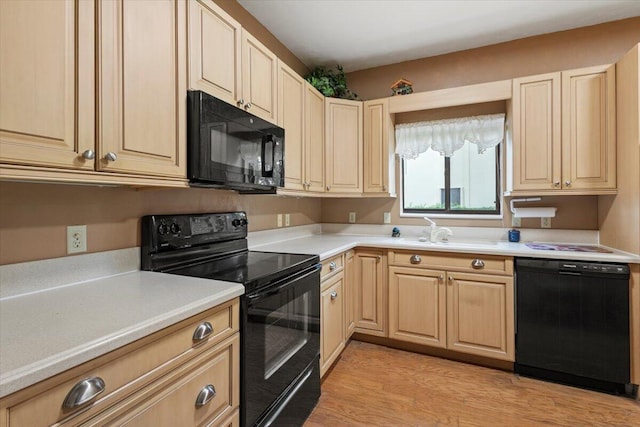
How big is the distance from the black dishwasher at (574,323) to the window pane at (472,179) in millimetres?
897

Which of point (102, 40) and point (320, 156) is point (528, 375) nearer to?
point (320, 156)

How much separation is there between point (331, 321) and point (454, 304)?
102 cm

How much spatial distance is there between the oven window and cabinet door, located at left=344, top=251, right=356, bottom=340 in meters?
0.79

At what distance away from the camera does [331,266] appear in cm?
226

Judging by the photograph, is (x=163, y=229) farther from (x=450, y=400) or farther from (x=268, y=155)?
(x=450, y=400)

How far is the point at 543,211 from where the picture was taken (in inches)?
102

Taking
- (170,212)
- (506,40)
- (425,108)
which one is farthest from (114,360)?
(506,40)

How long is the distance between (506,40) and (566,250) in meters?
1.92

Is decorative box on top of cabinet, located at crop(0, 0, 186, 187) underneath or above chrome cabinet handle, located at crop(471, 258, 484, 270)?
above

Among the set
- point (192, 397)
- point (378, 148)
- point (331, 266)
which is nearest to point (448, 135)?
point (378, 148)

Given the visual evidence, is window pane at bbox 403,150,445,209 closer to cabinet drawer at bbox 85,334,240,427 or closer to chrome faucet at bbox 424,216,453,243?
chrome faucet at bbox 424,216,453,243

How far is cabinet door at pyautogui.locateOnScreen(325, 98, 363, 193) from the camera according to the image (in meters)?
2.96

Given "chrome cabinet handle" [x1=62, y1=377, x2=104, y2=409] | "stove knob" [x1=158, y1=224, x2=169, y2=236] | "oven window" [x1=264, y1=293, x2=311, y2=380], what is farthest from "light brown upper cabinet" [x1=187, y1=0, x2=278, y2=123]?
"chrome cabinet handle" [x1=62, y1=377, x2=104, y2=409]

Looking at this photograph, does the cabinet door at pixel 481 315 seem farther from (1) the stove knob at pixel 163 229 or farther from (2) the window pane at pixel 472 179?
(1) the stove knob at pixel 163 229
